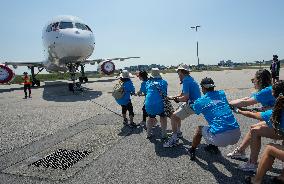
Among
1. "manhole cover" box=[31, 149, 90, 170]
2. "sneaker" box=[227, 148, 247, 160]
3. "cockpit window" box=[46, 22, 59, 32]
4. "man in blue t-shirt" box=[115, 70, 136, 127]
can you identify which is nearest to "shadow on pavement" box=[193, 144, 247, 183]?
"sneaker" box=[227, 148, 247, 160]

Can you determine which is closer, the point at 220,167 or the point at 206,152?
the point at 220,167

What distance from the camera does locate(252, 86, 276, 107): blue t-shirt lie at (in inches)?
204

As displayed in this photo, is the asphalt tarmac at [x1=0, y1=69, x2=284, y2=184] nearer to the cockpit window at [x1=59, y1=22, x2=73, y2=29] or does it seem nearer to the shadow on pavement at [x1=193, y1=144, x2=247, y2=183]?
the shadow on pavement at [x1=193, y1=144, x2=247, y2=183]

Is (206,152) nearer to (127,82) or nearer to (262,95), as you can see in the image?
(262,95)

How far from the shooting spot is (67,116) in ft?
36.2

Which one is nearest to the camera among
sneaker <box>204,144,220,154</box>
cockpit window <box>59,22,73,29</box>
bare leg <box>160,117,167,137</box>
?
sneaker <box>204,144,220,154</box>

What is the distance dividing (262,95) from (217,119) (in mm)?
924

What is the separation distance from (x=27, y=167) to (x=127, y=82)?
3.95 m

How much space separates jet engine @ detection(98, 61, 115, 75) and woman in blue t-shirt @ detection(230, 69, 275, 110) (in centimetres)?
2168

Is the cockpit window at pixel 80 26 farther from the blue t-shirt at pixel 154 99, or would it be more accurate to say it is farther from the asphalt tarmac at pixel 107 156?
the blue t-shirt at pixel 154 99

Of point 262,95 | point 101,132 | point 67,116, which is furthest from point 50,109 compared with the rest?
point 262,95

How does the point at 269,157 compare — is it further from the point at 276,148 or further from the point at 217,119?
the point at 217,119

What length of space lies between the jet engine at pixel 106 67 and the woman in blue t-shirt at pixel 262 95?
21682 mm

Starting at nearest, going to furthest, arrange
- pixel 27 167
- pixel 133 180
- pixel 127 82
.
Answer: pixel 133 180
pixel 27 167
pixel 127 82
